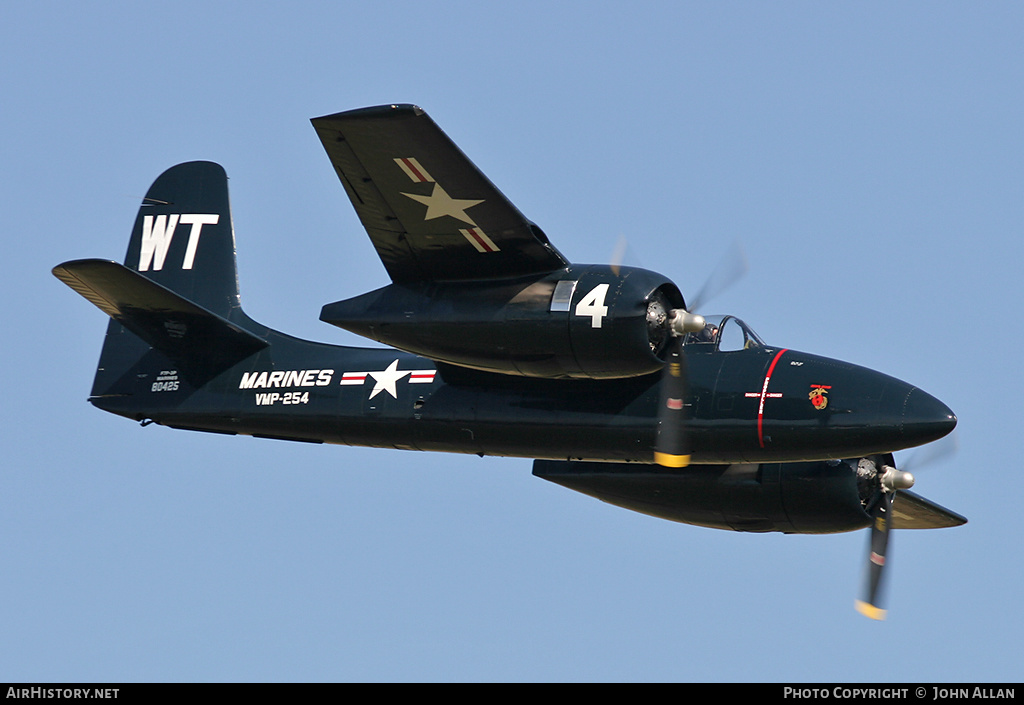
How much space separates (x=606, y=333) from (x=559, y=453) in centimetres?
305

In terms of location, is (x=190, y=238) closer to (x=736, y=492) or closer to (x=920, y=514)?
(x=736, y=492)

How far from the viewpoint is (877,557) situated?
877 inches

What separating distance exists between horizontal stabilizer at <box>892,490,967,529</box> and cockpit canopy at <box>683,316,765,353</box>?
5481 mm

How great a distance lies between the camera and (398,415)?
67.8ft

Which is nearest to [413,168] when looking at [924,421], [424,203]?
[424,203]

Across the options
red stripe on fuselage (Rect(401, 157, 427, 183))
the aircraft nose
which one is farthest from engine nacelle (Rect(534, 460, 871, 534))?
red stripe on fuselage (Rect(401, 157, 427, 183))

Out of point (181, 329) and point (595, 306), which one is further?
point (181, 329)

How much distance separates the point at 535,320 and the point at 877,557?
26.2ft

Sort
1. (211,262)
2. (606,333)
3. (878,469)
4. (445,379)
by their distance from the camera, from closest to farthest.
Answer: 1. (606,333)
2. (445,379)
3. (878,469)
4. (211,262)

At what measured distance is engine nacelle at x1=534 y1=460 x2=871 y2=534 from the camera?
21.3 m
